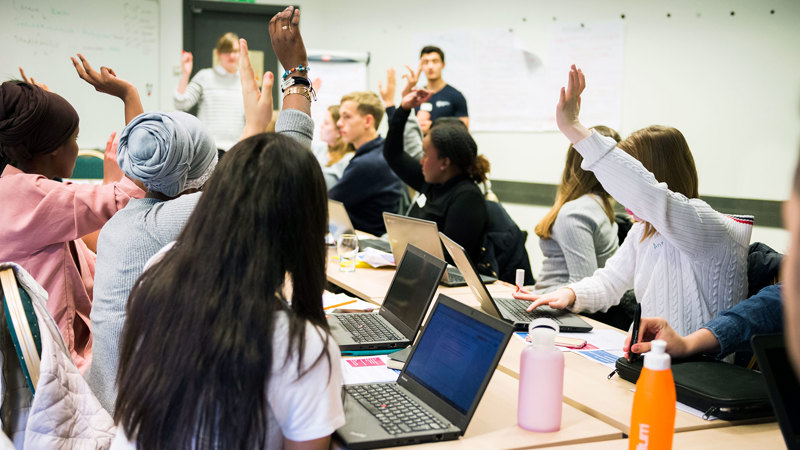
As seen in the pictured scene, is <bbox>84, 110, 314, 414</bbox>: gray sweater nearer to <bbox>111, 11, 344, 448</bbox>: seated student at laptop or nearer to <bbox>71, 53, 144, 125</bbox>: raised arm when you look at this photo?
<bbox>111, 11, 344, 448</bbox>: seated student at laptop

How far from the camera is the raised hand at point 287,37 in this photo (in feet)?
6.57

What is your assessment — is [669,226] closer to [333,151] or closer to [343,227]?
[343,227]

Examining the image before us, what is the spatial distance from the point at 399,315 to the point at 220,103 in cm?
476

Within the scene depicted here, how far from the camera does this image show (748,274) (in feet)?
6.15

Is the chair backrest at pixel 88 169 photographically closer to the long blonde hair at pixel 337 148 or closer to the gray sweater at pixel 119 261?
the long blonde hair at pixel 337 148

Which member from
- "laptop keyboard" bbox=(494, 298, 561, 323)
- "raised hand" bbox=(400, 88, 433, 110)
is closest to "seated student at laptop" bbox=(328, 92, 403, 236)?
"raised hand" bbox=(400, 88, 433, 110)

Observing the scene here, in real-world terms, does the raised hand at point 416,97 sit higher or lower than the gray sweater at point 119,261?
higher

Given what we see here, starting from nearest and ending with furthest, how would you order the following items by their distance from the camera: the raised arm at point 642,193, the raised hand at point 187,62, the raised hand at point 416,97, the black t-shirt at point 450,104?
the raised arm at point 642,193, the raised hand at point 416,97, the black t-shirt at point 450,104, the raised hand at point 187,62

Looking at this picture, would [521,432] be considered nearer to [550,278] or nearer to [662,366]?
[662,366]

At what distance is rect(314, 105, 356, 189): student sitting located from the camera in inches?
186

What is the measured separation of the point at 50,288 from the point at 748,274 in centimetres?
197

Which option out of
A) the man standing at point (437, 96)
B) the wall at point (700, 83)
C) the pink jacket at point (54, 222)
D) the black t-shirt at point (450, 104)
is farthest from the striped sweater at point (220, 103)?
the pink jacket at point (54, 222)

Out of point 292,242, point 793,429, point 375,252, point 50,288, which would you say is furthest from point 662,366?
point 375,252

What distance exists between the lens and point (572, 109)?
1842mm
